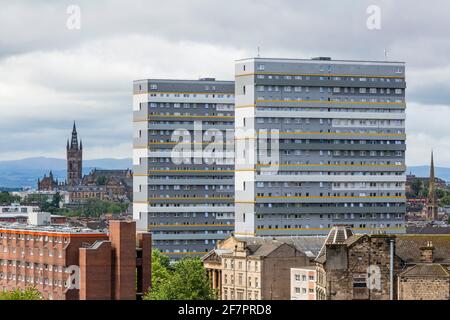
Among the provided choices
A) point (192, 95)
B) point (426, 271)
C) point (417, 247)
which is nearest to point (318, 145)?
point (192, 95)

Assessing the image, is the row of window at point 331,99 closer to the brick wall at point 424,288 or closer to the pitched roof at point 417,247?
the pitched roof at point 417,247

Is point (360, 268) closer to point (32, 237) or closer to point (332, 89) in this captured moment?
point (32, 237)

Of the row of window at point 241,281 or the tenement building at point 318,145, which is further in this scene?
the tenement building at point 318,145

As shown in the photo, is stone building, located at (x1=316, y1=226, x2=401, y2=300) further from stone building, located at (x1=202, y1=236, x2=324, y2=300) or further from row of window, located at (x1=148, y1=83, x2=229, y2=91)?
row of window, located at (x1=148, y1=83, x2=229, y2=91)

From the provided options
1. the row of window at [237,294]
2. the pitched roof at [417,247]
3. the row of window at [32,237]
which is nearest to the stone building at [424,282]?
the pitched roof at [417,247]

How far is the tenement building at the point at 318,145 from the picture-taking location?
168 meters

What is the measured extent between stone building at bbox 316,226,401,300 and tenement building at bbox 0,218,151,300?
20.7m

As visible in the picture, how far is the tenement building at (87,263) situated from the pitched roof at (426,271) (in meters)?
26.9

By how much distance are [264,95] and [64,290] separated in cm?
4950

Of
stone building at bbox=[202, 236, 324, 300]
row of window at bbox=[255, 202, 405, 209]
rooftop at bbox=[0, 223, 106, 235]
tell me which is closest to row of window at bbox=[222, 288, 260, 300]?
stone building at bbox=[202, 236, 324, 300]

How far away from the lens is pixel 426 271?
105250 millimetres

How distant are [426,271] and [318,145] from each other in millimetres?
67740

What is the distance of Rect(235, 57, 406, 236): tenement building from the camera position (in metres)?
168
